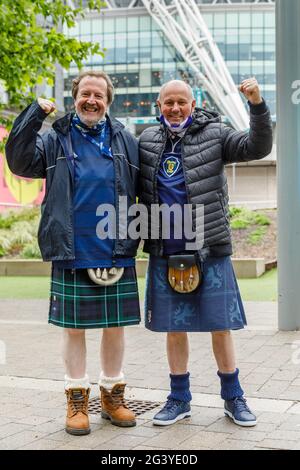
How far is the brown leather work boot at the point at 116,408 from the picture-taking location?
4172mm

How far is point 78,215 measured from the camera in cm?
408

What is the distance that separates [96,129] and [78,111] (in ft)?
0.51

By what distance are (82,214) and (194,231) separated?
69 cm

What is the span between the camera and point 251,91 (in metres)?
3.92

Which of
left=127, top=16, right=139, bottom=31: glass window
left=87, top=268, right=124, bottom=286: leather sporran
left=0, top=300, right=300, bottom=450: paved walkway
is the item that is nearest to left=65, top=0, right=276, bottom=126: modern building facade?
left=127, top=16, right=139, bottom=31: glass window

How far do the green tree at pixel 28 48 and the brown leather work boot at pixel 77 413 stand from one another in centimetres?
815

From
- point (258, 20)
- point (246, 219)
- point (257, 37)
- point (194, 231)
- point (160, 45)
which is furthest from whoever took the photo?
point (257, 37)

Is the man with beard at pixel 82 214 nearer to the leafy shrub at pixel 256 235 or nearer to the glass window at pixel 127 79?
the leafy shrub at pixel 256 235

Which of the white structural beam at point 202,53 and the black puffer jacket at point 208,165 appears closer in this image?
the black puffer jacket at point 208,165

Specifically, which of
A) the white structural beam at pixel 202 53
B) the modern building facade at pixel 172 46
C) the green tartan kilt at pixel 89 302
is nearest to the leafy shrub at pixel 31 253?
the green tartan kilt at pixel 89 302

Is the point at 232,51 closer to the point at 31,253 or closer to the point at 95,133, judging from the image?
the point at 31,253

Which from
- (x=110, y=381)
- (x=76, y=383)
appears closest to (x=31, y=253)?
(x=110, y=381)

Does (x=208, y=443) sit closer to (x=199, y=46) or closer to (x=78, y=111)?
(x=78, y=111)

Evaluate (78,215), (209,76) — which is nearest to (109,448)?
(78,215)
